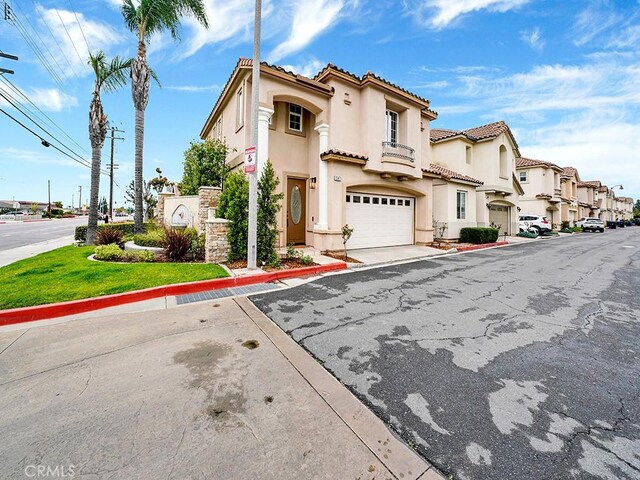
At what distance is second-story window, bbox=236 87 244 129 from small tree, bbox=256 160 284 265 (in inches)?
138

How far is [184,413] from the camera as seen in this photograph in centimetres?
241

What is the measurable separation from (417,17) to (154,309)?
1554cm

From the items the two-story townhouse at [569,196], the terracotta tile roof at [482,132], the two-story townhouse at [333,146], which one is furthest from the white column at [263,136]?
the two-story townhouse at [569,196]

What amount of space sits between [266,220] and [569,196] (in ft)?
152

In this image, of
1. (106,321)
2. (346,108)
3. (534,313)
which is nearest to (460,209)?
(346,108)

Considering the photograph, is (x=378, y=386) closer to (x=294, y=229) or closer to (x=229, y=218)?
(x=229, y=218)

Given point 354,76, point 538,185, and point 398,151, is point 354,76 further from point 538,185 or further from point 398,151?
point 538,185

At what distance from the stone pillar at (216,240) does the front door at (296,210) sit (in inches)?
142

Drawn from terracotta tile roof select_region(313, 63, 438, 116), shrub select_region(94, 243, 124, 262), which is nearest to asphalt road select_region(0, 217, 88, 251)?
shrub select_region(94, 243, 124, 262)

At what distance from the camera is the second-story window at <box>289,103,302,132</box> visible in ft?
37.9

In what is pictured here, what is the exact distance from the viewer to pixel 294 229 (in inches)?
459

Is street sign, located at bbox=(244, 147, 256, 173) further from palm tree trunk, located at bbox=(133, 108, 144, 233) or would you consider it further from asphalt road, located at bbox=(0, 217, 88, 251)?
asphalt road, located at bbox=(0, 217, 88, 251)

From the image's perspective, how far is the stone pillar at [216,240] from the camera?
815 cm

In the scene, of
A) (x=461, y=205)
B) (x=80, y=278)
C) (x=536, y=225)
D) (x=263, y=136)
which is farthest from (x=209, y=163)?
(x=536, y=225)
